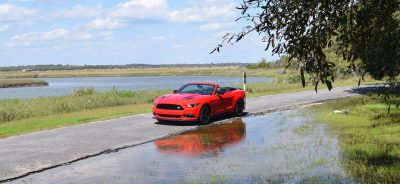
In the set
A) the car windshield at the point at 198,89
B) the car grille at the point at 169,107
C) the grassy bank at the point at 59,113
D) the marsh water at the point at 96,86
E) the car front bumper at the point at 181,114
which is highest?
the car windshield at the point at 198,89

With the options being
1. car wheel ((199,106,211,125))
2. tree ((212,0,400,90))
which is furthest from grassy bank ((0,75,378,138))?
tree ((212,0,400,90))

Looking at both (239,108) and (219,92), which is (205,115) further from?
(239,108)

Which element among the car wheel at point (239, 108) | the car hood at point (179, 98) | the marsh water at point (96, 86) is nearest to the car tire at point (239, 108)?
the car wheel at point (239, 108)

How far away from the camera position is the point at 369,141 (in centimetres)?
1174

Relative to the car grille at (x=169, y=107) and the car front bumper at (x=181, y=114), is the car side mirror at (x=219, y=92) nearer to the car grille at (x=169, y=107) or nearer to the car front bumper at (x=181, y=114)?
the car front bumper at (x=181, y=114)

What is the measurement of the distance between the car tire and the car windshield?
1534 mm

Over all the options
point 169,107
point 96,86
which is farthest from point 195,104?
point 96,86

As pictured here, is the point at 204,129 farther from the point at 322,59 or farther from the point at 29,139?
the point at 322,59

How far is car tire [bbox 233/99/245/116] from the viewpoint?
1868 cm

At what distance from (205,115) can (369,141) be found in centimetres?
607

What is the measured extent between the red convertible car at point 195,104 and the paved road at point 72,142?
0.38 metres

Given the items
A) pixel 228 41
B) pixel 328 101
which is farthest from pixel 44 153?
pixel 328 101

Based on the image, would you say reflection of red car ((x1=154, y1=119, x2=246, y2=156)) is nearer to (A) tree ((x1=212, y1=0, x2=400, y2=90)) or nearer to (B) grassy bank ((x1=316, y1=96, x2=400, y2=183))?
(B) grassy bank ((x1=316, y1=96, x2=400, y2=183))

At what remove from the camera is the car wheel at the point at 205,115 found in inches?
639
